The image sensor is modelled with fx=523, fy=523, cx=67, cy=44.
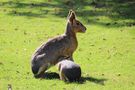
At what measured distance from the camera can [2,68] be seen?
17.6 metres

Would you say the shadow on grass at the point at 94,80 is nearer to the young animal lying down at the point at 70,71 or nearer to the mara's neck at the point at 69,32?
the young animal lying down at the point at 70,71

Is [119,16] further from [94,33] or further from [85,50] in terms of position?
[85,50]

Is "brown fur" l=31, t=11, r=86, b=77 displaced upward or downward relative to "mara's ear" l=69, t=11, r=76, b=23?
downward

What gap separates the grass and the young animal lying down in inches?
9.6

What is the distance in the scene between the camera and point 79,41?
22.5 meters

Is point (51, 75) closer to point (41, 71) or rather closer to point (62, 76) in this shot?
point (41, 71)

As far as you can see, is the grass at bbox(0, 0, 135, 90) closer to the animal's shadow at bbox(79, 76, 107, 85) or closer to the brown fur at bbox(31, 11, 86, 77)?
the animal's shadow at bbox(79, 76, 107, 85)

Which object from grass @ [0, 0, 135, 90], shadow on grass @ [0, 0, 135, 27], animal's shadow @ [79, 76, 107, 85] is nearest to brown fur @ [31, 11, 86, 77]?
grass @ [0, 0, 135, 90]

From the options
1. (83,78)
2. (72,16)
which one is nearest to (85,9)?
(72,16)

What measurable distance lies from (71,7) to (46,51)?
1407cm

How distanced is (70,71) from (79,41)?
24.1ft

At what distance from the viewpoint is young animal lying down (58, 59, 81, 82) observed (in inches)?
600

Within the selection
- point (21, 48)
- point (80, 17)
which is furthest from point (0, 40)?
point (80, 17)

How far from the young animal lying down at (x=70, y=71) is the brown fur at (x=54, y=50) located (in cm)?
77
